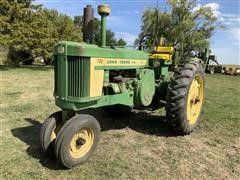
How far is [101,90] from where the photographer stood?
450 cm

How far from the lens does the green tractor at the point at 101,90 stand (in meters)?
4.01

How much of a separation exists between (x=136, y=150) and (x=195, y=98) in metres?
1.79

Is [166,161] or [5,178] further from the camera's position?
[166,161]

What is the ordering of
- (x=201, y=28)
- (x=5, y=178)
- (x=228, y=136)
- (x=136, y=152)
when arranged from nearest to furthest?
(x=5, y=178)
(x=136, y=152)
(x=228, y=136)
(x=201, y=28)

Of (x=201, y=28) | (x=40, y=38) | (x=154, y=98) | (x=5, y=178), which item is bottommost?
(x=5, y=178)

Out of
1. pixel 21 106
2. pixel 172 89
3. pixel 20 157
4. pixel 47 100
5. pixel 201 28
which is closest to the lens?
pixel 20 157

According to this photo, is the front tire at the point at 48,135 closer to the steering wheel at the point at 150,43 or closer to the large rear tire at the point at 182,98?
the large rear tire at the point at 182,98

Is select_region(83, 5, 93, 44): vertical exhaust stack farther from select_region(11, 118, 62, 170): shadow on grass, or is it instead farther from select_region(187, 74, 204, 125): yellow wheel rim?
select_region(187, 74, 204, 125): yellow wheel rim

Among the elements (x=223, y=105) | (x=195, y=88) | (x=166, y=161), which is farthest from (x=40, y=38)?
(x=166, y=161)

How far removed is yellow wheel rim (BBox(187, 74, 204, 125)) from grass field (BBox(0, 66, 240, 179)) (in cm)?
28

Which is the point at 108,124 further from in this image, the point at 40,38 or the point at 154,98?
the point at 40,38

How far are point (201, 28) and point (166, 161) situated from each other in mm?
29148

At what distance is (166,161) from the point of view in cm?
426

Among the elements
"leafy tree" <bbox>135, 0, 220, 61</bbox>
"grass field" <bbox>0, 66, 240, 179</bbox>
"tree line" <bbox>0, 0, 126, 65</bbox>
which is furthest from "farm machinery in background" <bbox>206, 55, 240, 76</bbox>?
"grass field" <bbox>0, 66, 240, 179</bbox>
